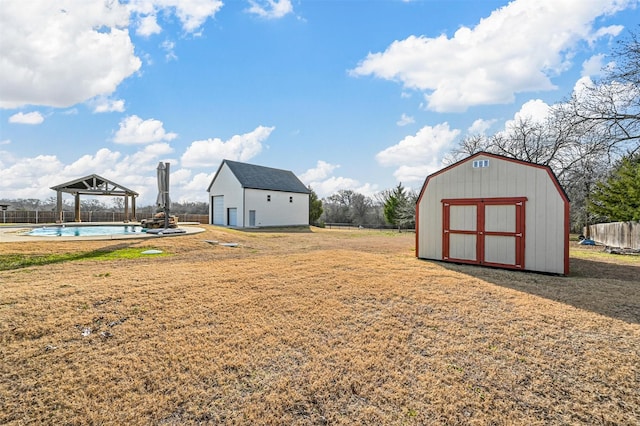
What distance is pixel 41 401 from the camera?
8.85 feet

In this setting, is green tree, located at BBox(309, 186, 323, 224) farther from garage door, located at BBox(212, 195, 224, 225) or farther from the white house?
garage door, located at BBox(212, 195, 224, 225)

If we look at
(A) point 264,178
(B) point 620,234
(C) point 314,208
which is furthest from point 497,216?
(C) point 314,208

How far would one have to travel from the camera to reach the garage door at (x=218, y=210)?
28.2m

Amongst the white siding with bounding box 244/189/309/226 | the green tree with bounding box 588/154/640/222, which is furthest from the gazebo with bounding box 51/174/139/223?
the green tree with bounding box 588/154/640/222

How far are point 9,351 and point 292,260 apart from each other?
620cm

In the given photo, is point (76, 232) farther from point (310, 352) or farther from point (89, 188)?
point (310, 352)

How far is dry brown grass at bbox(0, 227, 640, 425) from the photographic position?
263 centimetres

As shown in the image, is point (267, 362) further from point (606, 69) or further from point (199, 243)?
point (606, 69)

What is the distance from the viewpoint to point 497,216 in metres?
8.70

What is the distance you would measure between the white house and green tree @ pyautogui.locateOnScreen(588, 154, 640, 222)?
23139 millimetres

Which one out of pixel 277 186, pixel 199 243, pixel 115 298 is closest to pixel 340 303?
pixel 115 298

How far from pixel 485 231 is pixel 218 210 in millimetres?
24591

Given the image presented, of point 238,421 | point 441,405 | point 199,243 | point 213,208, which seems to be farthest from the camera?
point 213,208

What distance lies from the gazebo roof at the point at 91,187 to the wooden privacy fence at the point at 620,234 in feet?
92.1
